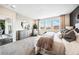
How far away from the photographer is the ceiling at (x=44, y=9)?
1.96 metres

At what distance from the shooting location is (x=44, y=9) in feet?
6.54

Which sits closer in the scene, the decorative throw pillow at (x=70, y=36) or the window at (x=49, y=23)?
the decorative throw pillow at (x=70, y=36)

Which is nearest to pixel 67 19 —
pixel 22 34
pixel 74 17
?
pixel 74 17

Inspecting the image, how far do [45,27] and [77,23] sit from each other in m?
0.64

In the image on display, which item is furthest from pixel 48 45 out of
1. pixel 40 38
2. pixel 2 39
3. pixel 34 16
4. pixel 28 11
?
pixel 2 39

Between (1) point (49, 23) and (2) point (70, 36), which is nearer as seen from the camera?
(2) point (70, 36)

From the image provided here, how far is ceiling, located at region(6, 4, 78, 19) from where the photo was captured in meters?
1.96

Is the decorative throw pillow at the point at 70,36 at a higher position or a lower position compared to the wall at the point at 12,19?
lower

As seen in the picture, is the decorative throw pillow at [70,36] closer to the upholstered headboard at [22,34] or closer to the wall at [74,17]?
the wall at [74,17]

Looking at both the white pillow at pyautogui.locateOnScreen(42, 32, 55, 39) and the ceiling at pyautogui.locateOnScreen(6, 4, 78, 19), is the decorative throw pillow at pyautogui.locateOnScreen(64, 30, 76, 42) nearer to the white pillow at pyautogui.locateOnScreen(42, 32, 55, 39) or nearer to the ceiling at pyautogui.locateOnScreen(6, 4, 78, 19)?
the white pillow at pyautogui.locateOnScreen(42, 32, 55, 39)

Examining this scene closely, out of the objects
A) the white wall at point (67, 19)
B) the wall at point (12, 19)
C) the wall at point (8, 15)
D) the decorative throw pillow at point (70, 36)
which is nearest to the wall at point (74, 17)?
the white wall at point (67, 19)

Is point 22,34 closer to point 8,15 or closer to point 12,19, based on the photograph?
point 12,19
